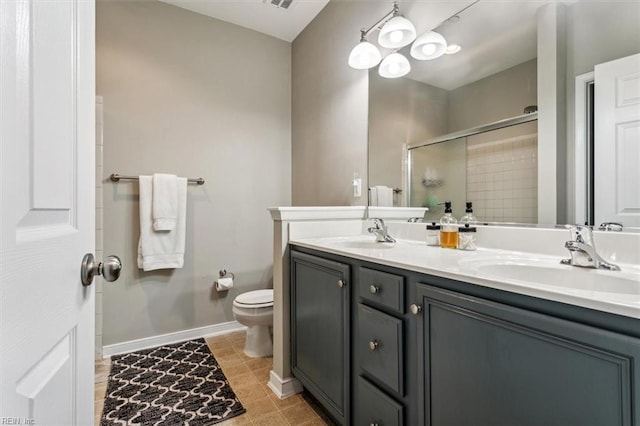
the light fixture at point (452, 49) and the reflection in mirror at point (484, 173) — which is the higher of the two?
the light fixture at point (452, 49)

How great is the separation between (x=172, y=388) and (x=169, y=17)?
2.68 metres

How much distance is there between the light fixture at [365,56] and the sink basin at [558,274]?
4.63 feet

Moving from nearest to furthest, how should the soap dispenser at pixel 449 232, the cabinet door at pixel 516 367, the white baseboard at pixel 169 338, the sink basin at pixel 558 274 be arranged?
the cabinet door at pixel 516 367
the sink basin at pixel 558 274
the soap dispenser at pixel 449 232
the white baseboard at pixel 169 338

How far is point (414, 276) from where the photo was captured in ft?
3.23

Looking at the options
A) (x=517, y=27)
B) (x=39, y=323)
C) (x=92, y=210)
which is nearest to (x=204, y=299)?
(x=92, y=210)

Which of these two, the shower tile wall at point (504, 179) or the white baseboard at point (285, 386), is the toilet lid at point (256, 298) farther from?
the shower tile wall at point (504, 179)

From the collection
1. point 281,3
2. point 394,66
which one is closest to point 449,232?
point 394,66

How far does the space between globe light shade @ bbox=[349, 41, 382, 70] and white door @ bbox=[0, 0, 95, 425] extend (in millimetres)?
1547

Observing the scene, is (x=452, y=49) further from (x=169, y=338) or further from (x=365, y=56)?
(x=169, y=338)

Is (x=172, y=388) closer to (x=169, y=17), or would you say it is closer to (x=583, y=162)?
(x=583, y=162)

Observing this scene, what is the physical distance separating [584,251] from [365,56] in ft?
5.10

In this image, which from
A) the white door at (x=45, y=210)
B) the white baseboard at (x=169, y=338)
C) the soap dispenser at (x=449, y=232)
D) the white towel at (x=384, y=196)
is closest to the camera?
the white door at (x=45, y=210)

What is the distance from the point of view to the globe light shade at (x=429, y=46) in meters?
1.62

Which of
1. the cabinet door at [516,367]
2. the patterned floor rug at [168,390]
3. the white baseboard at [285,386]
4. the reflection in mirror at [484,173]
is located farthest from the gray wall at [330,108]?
the patterned floor rug at [168,390]
